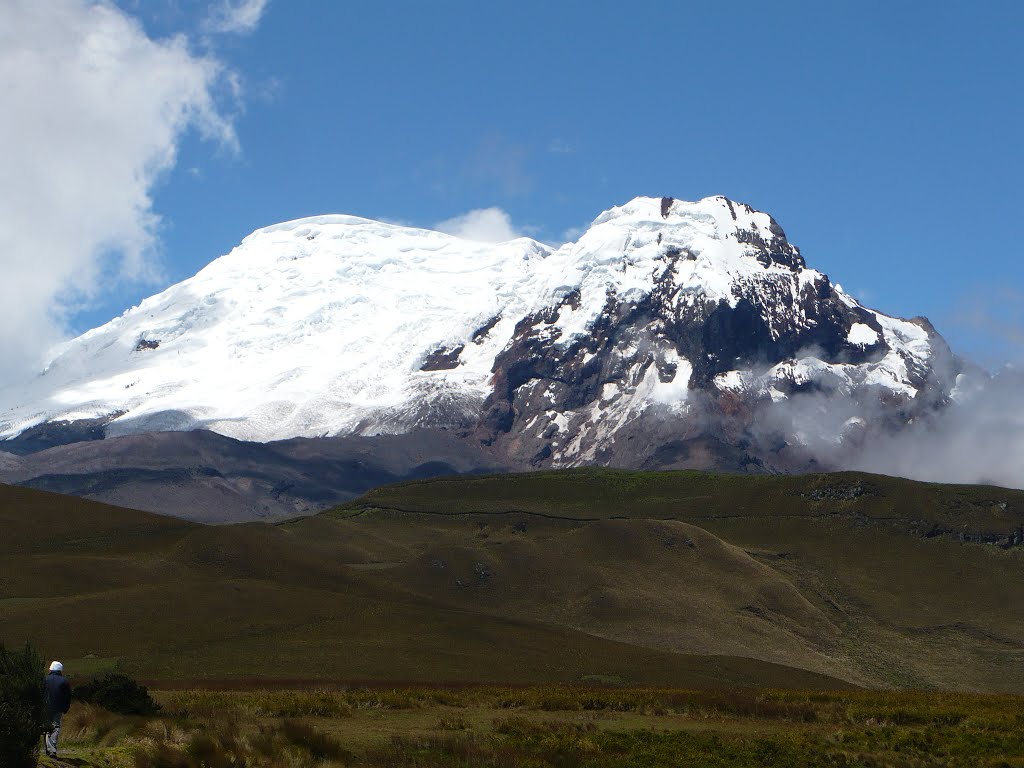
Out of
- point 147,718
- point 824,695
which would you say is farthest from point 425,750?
point 824,695

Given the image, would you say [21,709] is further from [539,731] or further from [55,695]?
[539,731]

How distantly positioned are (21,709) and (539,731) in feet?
62.6

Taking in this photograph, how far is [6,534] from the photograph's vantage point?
151375 millimetres

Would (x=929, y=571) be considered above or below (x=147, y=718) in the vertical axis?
above

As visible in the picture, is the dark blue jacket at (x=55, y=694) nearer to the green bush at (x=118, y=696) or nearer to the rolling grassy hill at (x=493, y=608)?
the green bush at (x=118, y=696)

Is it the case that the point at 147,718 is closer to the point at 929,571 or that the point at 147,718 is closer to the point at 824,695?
the point at 824,695

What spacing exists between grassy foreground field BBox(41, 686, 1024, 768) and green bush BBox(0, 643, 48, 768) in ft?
5.52

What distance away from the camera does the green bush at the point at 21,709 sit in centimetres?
3045

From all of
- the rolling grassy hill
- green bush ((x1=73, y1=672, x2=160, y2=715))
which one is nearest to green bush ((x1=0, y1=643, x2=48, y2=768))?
green bush ((x1=73, y1=672, x2=160, y2=715))

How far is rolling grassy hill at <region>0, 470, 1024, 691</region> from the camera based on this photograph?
334 ft

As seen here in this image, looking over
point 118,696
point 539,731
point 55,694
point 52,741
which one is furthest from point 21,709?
point 539,731

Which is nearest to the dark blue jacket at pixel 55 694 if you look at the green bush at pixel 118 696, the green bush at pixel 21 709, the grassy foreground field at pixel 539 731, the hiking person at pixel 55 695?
the hiking person at pixel 55 695

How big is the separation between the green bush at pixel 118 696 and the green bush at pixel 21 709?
6.42m

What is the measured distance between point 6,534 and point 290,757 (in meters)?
126
